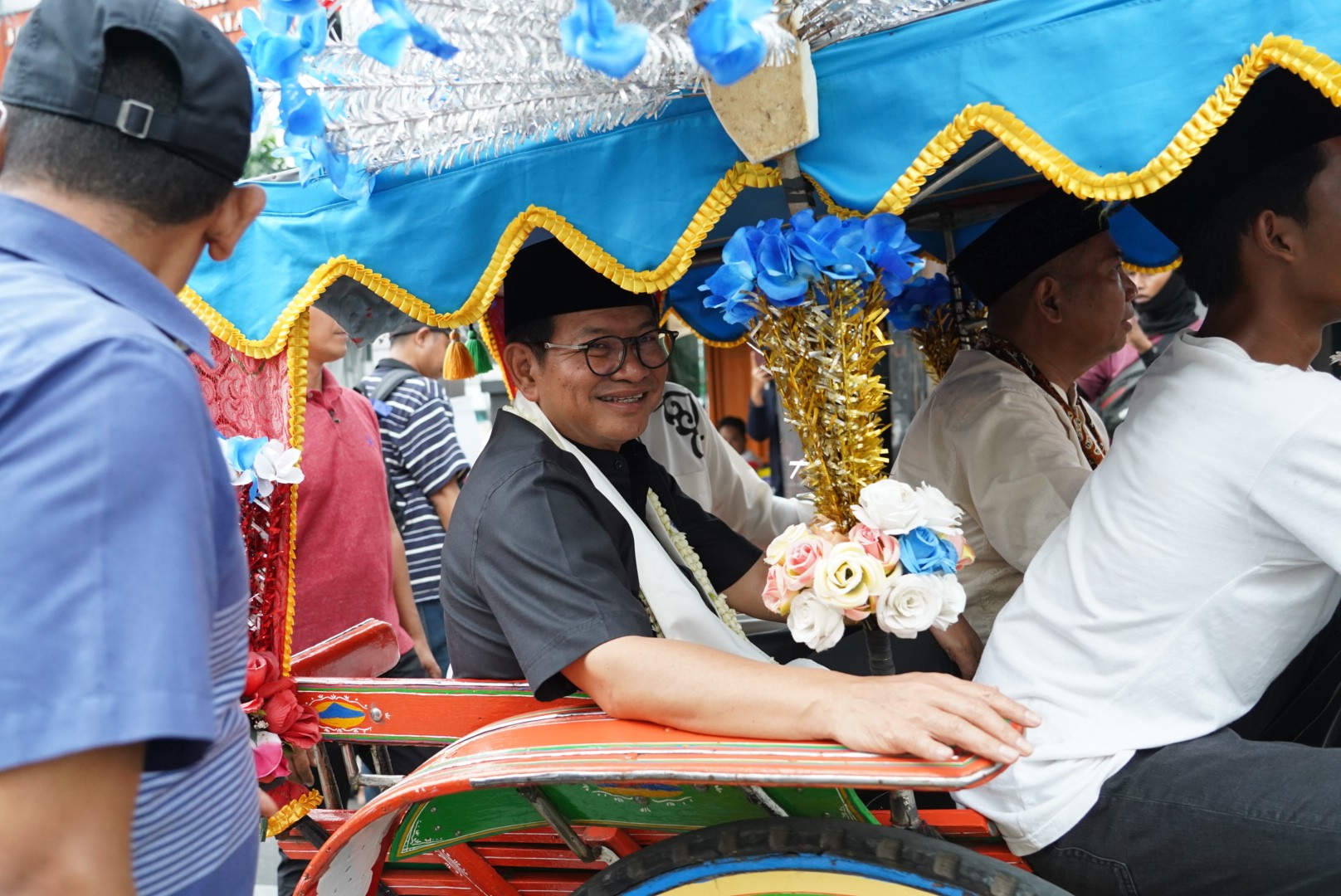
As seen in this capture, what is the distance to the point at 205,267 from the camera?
2.45 m

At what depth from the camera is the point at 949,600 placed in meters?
1.79

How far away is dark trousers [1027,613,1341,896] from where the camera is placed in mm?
1602

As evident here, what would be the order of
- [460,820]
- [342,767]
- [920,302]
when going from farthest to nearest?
[920,302], [342,767], [460,820]

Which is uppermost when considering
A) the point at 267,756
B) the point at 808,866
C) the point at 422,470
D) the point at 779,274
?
the point at 779,274

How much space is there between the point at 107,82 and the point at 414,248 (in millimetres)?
1080

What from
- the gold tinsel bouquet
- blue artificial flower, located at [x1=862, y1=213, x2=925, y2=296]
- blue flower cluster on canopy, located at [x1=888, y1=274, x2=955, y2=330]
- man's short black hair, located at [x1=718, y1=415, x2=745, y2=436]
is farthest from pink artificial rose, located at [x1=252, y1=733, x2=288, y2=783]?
man's short black hair, located at [x1=718, y1=415, x2=745, y2=436]

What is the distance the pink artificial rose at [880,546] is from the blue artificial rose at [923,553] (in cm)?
1

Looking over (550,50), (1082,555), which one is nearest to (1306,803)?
(1082,555)

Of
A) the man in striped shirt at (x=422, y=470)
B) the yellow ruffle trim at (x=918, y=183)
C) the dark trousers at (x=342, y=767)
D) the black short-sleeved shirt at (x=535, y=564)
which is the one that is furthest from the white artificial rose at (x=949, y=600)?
the man in striped shirt at (x=422, y=470)

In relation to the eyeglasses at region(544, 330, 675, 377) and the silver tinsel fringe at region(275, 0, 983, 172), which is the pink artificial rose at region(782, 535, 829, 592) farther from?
the silver tinsel fringe at region(275, 0, 983, 172)

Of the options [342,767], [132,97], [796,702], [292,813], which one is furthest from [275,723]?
[132,97]

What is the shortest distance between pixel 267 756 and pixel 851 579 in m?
1.27

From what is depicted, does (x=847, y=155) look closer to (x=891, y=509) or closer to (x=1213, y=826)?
(x=891, y=509)

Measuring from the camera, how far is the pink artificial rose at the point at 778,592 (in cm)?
183
